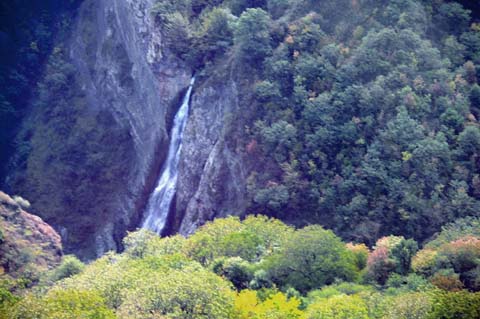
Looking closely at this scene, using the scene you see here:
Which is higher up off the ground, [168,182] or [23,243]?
[168,182]

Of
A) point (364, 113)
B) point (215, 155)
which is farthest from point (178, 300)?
point (215, 155)

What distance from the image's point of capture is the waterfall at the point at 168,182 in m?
51.8

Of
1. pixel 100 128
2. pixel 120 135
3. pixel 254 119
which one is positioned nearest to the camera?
pixel 254 119

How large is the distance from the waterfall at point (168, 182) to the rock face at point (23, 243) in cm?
833

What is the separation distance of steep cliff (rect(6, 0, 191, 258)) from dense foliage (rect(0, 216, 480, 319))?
645 inches

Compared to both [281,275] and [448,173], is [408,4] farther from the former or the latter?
[281,275]

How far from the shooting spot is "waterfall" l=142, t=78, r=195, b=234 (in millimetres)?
51781

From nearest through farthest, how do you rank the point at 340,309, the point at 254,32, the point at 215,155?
the point at 340,309 → the point at 254,32 → the point at 215,155

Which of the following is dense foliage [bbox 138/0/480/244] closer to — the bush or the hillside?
the hillside

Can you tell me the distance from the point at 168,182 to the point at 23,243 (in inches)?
514

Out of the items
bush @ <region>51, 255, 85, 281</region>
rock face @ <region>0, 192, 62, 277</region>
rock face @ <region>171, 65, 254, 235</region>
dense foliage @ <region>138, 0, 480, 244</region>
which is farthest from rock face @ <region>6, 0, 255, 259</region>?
bush @ <region>51, 255, 85, 281</region>

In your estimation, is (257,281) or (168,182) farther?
(168,182)

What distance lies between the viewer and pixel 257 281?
109ft

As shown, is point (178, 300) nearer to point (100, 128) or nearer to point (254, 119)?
point (254, 119)
